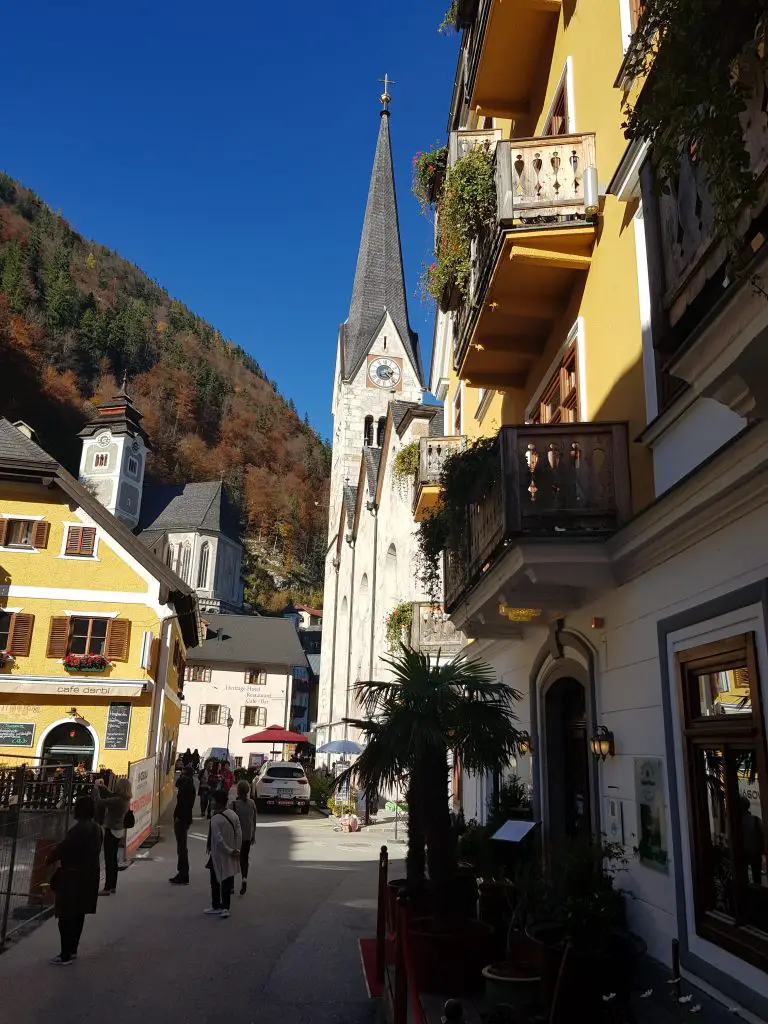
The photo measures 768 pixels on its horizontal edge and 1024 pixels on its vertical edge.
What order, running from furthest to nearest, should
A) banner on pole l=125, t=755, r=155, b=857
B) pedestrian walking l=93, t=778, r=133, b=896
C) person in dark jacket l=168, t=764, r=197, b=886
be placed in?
banner on pole l=125, t=755, r=155, b=857 → person in dark jacket l=168, t=764, r=197, b=886 → pedestrian walking l=93, t=778, r=133, b=896

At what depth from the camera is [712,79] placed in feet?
9.67

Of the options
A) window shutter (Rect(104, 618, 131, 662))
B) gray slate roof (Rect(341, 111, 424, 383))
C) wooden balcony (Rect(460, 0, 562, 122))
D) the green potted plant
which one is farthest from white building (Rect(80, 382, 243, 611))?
the green potted plant

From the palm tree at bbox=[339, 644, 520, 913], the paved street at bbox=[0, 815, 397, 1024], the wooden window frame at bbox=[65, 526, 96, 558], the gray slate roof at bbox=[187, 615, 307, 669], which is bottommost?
the paved street at bbox=[0, 815, 397, 1024]

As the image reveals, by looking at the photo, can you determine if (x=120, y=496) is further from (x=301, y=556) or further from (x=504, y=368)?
(x=504, y=368)

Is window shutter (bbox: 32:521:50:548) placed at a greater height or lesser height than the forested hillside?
lesser

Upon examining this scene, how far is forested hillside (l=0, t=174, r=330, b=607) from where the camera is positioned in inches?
3925

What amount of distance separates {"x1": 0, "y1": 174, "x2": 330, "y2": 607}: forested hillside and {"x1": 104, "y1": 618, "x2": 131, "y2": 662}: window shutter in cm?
7571

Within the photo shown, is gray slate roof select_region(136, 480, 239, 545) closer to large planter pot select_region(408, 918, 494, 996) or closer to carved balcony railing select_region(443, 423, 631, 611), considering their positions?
Result: carved balcony railing select_region(443, 423, 631, 611)

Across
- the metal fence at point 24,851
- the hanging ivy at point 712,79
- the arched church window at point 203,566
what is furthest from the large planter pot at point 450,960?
the arched church window at point 203,566

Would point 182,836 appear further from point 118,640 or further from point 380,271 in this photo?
point 380,271

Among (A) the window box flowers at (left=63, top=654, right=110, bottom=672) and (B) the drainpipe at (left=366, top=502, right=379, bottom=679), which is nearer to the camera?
(A) the window box flowers at (left=63, top=654, right=110, bottom=672)

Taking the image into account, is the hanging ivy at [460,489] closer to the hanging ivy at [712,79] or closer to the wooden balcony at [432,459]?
the wooden balcony at [432,459]

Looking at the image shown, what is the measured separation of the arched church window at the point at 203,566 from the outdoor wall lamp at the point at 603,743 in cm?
8156

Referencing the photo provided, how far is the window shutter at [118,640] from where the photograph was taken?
23984mm
